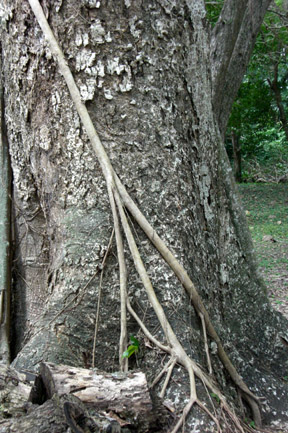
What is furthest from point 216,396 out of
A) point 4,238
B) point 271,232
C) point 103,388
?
point 271,232

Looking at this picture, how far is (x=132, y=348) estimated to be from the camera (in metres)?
2.47

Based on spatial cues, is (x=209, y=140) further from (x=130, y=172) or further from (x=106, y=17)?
(x=106, y=17)

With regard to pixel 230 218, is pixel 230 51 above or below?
above

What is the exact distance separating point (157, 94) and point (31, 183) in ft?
3.46

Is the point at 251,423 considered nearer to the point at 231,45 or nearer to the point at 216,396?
the point at 216,396

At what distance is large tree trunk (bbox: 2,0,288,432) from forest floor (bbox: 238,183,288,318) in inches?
98.7

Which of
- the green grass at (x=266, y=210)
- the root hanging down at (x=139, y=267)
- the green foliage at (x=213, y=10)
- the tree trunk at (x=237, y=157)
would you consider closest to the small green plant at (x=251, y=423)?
the root hanging down at (x=139, y=267)

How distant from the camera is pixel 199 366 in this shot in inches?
96.5

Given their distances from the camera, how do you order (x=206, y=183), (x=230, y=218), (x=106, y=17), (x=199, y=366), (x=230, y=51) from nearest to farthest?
(x=199, y=366) → (x=106, y=17) → (x=206, y=183) → (x=230, y=218) → (x=230, y=51)

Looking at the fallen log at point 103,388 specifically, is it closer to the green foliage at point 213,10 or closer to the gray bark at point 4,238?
the gray bark at point 4,238

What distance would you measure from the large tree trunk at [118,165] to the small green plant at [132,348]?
38 millimetres

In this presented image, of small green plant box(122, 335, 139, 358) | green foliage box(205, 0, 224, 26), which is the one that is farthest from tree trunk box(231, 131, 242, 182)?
small green plant box(122, 335, 139, 358)

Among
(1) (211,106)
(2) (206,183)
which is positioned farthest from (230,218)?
(1) (211,106)

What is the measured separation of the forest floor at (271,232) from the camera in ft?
18.7
